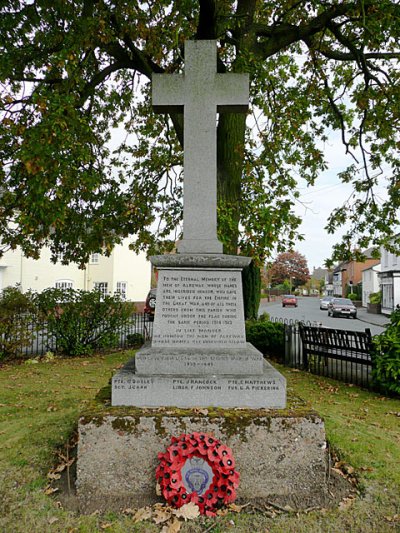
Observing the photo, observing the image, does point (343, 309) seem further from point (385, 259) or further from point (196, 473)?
point (196, 473)

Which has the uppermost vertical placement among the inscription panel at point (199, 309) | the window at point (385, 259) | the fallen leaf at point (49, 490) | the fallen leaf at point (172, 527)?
the window at point (385, 259)

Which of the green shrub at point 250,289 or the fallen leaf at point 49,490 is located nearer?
the fallen leaf at point 49,490

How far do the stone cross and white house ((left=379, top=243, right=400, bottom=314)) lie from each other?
2988cm

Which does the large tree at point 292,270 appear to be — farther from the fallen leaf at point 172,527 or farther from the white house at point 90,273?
the fallen leaf at point 172,527

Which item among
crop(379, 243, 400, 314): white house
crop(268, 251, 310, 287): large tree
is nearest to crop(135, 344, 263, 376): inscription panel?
crop(379, 243, 400, 314): white house

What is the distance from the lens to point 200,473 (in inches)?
119

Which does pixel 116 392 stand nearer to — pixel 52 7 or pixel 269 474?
pixel 269 474

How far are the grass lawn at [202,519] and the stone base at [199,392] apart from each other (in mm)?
834

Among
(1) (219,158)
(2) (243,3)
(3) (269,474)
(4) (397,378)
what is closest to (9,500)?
(3) (269,474)

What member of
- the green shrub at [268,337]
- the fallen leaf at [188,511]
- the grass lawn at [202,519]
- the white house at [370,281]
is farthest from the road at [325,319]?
the white house at [370,281]

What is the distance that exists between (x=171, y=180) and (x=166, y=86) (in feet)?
24.3

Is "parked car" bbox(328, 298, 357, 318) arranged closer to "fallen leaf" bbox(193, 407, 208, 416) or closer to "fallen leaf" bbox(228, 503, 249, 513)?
"fallen leaf" bbox(193, 407, 208, 416)

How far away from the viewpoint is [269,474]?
3.17 metres

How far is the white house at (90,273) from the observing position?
88.2ft
